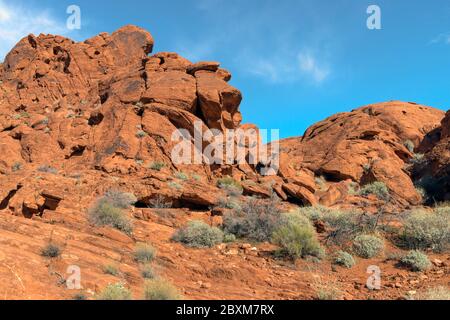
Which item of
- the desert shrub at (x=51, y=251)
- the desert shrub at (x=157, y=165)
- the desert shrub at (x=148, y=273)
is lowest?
the desert shrub at (x=148, y=273)

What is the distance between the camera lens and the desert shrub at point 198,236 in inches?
434

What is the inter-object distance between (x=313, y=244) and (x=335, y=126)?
71.8ft

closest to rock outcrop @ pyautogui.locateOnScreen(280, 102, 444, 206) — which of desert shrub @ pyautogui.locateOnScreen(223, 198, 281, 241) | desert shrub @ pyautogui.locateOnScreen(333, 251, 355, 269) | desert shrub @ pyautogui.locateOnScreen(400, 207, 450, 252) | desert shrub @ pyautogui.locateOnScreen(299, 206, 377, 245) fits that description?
desert shrub @ pyautogui.locateOnScreen(299, 206, 377, 245)

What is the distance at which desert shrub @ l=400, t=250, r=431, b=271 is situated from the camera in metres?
9.44

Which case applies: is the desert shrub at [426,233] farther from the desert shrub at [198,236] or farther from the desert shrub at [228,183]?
the desert shrub at [228,183]

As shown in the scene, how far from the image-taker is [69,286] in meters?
6.11

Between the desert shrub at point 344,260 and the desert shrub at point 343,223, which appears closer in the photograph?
the desert shrub at point 344,260

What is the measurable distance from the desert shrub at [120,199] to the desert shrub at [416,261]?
8.10 metres

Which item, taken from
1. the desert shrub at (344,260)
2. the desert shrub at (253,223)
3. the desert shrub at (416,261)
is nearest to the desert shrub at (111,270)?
the desert shrub at (253,223)

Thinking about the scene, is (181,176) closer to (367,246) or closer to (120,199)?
(120,199)

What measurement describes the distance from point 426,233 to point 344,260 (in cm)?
284

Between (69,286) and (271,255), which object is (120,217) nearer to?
(271,255)
